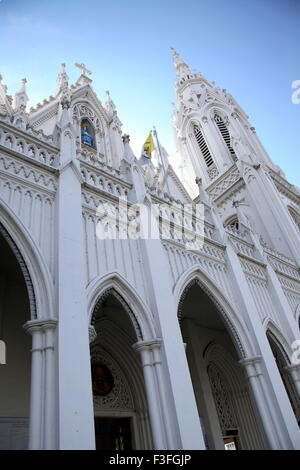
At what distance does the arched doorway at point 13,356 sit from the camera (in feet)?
21.2

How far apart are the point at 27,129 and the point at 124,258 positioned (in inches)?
140

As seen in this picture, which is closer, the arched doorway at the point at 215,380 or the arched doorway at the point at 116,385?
the arched doorway at the point at 116,385

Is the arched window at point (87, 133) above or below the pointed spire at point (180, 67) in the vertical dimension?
below

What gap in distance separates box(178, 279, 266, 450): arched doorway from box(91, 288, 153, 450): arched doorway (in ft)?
6.36

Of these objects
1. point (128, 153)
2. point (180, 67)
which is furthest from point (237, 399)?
point (180, 67)

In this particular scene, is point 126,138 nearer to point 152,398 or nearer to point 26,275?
point 26,275

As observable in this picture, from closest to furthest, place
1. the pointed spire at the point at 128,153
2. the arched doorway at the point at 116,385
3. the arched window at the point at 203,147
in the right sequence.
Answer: the arched doorway at the point at 116,385
the pointed spire at the point at 128,153
the arched window at the point at 203,147

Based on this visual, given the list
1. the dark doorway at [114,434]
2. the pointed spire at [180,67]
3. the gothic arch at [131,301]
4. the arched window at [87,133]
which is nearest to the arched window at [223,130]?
the pointed spire at [180,67]

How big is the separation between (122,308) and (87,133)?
330 inches

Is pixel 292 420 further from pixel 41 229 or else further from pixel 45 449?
pixel 41 229

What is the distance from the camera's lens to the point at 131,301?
6.75 metres

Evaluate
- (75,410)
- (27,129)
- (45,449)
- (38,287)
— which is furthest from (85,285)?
(27,129)

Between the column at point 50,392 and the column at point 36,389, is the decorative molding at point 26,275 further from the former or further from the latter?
the column at point 50,392

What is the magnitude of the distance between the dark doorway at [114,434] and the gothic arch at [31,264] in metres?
5.22
